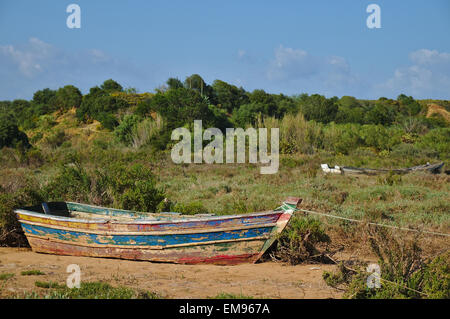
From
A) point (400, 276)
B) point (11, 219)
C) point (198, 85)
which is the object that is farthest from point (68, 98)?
point (400, 276)

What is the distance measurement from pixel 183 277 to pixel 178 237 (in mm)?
837

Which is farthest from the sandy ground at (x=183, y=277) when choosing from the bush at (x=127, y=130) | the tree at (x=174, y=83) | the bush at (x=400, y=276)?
the tree at (x=174, y=83)

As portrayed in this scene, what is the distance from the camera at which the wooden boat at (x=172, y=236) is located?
6457 millimetres

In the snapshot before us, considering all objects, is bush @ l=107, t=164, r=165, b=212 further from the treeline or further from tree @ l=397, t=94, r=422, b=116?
tree @ l=397, t=94, r=422, b=116

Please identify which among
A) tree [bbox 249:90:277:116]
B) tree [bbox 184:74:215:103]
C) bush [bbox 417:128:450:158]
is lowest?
bush [bbox 417:128:450:158]

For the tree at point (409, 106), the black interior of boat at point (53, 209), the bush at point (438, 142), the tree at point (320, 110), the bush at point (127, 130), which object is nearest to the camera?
the black interior of boat at point (53, 209)

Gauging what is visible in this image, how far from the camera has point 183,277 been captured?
596 cm

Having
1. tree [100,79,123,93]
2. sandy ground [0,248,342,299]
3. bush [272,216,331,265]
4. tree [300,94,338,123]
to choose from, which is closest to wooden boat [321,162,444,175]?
bush [272,216,331,265]

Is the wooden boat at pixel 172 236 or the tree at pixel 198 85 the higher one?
the tree at pixel 198 85

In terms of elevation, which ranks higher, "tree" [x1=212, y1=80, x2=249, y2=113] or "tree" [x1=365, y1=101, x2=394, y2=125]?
"tree" [x1=212, y1=80, x2=249, y2=113]

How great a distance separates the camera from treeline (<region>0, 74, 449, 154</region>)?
25406mm

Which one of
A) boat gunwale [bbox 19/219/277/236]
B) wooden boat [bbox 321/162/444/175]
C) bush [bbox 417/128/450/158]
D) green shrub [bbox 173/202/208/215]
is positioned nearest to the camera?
boat gunwale [bbox 19/219/277/236]

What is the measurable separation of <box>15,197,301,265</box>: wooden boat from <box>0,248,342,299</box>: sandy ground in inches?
6.0

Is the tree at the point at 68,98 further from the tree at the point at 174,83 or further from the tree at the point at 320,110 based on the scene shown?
the tree at the point at 320,110
